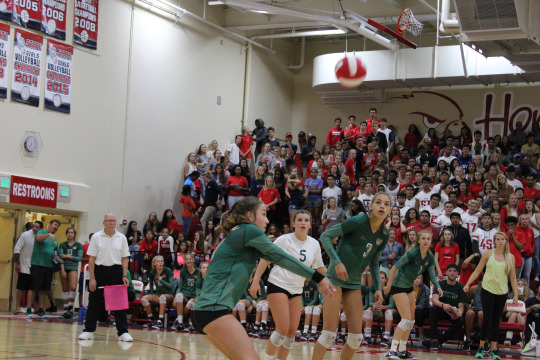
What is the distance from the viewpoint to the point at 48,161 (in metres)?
19.5

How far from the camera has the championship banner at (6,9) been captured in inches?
718

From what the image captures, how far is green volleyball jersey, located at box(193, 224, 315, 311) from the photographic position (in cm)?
550

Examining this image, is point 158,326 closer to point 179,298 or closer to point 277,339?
point 179,298

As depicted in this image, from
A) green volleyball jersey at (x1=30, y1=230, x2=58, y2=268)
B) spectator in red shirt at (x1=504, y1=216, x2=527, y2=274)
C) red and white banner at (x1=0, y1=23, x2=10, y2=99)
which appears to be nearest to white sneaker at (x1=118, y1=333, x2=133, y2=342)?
green volleyball jersey at (x1=30, y1=230, x2=58, y2=268)

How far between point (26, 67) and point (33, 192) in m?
3.24

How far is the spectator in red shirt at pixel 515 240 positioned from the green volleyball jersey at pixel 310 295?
14.0ft

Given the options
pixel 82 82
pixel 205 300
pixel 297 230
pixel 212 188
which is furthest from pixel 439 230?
pixel 205 300

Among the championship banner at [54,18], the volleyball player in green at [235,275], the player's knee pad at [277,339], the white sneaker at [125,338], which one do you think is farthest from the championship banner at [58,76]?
the volleyball player in green at [235,275]

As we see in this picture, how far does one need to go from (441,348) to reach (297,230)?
7.22m

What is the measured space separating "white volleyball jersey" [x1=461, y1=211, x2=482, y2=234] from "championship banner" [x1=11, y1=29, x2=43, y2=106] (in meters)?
11.3

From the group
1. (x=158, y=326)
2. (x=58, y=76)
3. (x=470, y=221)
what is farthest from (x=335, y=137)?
(x=158, y=326)

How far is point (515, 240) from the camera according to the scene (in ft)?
51.1

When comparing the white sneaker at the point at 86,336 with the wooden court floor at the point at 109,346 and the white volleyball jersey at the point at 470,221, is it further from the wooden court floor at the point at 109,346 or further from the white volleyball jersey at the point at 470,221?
the white volleyball jersey at the point at 470,221

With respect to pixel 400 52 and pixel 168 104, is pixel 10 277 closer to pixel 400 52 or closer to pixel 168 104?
pixel 168 104
